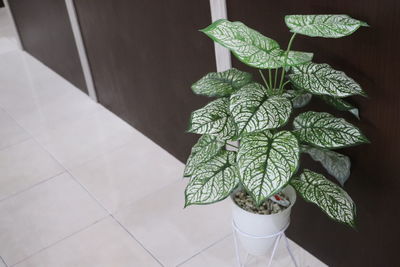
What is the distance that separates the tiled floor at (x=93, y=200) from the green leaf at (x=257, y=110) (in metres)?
0.89

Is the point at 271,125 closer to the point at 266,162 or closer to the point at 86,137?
the point at 266,162

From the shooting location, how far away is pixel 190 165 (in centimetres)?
168

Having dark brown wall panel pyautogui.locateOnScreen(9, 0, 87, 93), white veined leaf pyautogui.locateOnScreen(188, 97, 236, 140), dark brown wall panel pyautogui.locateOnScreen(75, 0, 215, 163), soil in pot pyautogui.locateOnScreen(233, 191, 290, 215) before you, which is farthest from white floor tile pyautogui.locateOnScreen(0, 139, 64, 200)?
white veined leaf pyautogui.locateOnScreen(188, 97, 236, 140)

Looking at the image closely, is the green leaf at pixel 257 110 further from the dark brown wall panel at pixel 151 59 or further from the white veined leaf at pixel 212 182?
the dark brown wall panel at pixel 151 59

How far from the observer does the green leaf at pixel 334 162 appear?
1604 mm

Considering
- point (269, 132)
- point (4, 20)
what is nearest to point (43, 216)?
point (269, 132)

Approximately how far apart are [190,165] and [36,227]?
1067mm

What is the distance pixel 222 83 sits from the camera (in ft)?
5.39

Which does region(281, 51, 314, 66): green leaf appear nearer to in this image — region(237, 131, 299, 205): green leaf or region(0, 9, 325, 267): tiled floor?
region(237, 131, 299, 205): green leaf

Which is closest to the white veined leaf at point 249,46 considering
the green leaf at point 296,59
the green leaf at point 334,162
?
the green leaf at point 296,59

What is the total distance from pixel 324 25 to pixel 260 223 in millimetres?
698

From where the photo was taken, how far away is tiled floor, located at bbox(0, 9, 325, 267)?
2.19m

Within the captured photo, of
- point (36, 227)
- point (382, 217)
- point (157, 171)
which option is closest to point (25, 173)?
point (36, 227)

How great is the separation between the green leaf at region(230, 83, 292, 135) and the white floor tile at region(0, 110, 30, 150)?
204 cm
